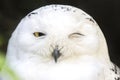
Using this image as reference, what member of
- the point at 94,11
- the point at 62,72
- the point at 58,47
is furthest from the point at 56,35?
the point at 94,11

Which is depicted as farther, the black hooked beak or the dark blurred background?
the dark blurred background

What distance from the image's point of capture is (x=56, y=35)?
138 inches

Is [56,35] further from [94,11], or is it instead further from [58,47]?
[94,11]

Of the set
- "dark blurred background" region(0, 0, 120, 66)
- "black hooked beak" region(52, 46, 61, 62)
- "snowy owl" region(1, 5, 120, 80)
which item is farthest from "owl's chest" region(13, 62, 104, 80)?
"dark blurred background" region(0, 0, 120, 66)

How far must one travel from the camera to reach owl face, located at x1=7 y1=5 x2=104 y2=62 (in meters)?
3.50

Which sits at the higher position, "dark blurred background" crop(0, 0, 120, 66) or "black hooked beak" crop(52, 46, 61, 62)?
"dark blurred background" crop(0, 0, 120, 66)

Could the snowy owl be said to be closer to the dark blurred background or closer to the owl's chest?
Result: the owl's chest

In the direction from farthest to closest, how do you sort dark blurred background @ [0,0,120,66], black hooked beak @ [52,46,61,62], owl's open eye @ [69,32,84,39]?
dark blurred background @ [0,0,120,66] < owl's open eye @ [69,32,84,39] < black hooked beak @ [52,46,61,62]

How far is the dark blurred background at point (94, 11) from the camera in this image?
5117mm

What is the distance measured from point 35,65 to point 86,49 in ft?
1.14

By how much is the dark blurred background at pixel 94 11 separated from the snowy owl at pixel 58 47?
1.39 meters

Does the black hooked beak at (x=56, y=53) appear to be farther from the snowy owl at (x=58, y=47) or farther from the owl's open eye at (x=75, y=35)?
the owl's open eye at (x=75, y=35)

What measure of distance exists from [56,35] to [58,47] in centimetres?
8

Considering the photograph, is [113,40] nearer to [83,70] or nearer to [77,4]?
[77,4]
